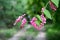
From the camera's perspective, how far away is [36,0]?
154cm

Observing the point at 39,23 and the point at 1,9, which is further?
the point at 1,9

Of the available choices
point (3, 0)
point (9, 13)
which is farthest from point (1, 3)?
point (9, 13)

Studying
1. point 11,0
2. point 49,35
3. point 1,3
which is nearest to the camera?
point 11,0

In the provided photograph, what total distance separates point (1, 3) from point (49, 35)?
7.83 feet

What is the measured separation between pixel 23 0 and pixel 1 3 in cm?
780

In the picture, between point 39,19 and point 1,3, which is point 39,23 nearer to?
point 39,19

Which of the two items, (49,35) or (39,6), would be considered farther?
(49,35)

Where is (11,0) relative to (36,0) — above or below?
above

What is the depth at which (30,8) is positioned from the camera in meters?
1.85

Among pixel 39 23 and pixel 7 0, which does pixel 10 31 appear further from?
pixel 39 23

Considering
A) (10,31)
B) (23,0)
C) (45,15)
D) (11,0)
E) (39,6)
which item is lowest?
(45,15)

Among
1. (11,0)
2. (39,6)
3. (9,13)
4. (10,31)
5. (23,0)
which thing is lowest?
(39,6)

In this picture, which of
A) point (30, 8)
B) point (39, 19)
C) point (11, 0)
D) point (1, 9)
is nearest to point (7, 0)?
point (11, 0)

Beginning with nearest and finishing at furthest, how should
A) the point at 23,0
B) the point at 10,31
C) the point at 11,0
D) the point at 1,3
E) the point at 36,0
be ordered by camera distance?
the point at 36,0 → the point at 23,0 → the point at 11,0 → the point at 1,3 → the point at 10,31
